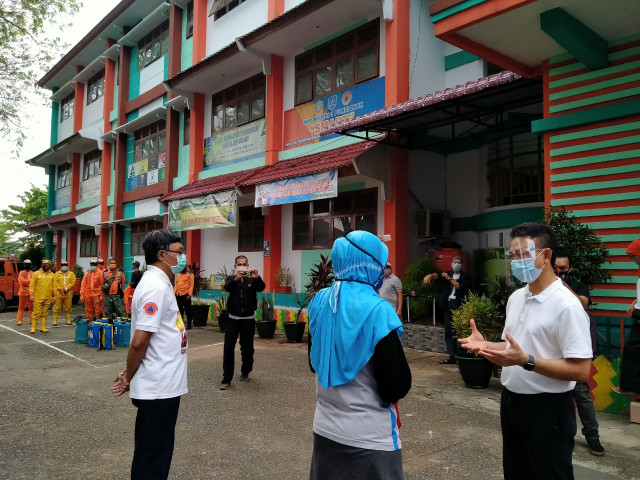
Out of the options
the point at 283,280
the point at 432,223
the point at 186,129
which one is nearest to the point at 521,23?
the point at 432,223

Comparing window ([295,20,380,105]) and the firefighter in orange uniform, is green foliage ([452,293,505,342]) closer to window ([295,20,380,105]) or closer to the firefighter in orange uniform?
window ([295,20,380,105])

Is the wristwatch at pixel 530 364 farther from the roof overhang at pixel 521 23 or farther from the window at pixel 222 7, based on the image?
the window at pixel 222 7

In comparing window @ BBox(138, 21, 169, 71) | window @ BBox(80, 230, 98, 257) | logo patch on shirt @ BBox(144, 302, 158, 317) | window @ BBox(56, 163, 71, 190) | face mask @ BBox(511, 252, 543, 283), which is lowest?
logo patch on shirt @ BBox(144, 302, 158, 317)

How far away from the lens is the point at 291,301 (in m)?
13.0

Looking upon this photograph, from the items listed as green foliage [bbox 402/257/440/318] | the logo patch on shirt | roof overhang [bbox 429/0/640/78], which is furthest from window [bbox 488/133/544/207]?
the logo patch on shirt

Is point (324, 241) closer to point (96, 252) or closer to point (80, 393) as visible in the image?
point (80, 393)

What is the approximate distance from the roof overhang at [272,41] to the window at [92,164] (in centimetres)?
935

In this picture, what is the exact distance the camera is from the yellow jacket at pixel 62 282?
14.1 m

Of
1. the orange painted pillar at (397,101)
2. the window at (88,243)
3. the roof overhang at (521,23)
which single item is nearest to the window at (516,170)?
the orange painted pillar at (397,101)

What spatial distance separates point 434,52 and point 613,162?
18.8ft

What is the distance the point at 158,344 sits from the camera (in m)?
3.22

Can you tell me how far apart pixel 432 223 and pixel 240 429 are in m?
6.83

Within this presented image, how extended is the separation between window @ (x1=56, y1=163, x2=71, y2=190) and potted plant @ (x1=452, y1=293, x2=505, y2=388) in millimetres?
24599

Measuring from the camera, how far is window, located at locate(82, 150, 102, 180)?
23672mm
